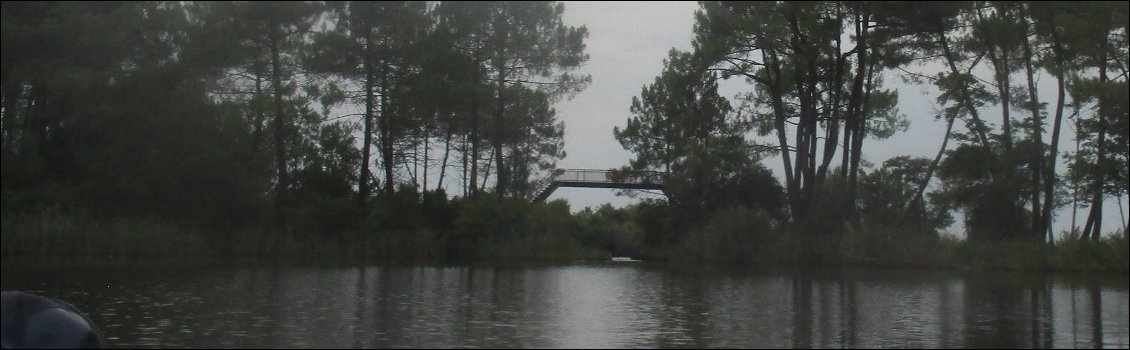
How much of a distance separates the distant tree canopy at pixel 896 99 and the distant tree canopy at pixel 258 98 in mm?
7379

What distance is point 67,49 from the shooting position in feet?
128

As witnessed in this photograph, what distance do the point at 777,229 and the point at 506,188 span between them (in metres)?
13.8

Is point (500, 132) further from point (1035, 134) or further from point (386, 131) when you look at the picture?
point (1035, 134)

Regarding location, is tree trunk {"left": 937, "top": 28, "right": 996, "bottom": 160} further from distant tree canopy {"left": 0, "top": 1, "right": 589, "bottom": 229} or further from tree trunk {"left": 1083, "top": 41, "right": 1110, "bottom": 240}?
distant tree canopy {"left": 0, "top": 1, "right": 589, "bottom": 229}

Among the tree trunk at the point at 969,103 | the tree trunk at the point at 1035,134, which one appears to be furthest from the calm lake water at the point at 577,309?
the tree trunk at the point at 969,103

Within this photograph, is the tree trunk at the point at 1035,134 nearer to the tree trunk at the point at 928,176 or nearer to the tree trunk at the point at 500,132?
the tree trunk at the point at 928,176

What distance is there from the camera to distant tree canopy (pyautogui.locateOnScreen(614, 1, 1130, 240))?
31.4 metres

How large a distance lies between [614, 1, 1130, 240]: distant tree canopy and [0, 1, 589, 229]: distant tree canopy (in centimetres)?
738

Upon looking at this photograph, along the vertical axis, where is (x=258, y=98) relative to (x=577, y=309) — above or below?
above

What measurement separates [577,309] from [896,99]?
28.8 m

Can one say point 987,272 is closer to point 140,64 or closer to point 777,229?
point 777,229

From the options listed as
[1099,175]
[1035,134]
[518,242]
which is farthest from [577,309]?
[518,242]

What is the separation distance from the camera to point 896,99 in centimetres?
4250

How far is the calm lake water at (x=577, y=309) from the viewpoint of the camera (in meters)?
12.6
